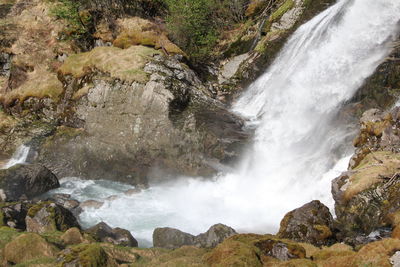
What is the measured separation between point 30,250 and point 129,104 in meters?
17.6

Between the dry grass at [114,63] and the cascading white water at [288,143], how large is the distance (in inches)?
329

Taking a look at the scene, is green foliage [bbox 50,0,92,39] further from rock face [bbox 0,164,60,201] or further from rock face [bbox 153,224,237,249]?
rock face [bbox 153,224,237,249]

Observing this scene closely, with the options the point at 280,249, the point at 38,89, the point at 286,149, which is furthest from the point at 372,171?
the point at 38,89

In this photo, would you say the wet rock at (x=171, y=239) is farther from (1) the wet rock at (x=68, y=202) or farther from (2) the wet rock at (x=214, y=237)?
(1) the wet rock at (x=68, y=202)

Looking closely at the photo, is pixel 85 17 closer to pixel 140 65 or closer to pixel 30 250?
pixel 140 65

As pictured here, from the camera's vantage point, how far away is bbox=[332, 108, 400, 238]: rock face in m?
15.0

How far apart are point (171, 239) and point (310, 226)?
6.37m

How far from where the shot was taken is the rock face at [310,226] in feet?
48.7

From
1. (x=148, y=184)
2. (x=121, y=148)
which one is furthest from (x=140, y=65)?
(x=148, y=184)

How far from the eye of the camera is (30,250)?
10.9 meters

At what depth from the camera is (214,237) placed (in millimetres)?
16594

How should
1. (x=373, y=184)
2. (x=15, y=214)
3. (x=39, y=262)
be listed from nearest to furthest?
(x=39, y=262) → (x=373, y=184) → (x=15, y=214)

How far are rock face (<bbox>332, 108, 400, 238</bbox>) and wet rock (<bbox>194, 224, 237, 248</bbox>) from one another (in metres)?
4.98

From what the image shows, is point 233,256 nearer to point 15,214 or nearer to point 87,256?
point 87,256
